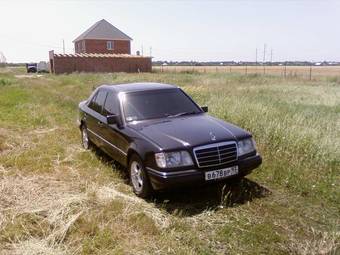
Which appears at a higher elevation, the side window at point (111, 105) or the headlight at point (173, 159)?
the side window at point (111, 105)

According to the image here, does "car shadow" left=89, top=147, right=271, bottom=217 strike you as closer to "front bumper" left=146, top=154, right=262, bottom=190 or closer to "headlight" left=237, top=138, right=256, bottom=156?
"front bumper" left=146, top=154, right=262, bottom=190

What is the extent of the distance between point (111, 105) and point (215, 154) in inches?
94.3

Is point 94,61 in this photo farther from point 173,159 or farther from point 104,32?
point 173,159

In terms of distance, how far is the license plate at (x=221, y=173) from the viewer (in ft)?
15.2

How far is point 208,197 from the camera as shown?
5.09m

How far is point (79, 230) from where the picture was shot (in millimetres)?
4066

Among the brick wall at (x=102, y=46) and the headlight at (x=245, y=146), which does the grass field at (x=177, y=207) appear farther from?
the brick wall at (x=102, y=46)

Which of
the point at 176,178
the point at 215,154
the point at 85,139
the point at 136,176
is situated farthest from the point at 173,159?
the point at 85,139

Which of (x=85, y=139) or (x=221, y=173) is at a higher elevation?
(x=221, y=173)

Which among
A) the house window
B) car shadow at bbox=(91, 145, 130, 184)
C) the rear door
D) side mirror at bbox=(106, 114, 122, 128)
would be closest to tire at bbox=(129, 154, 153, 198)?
car shadow at bbox=(91, 145, 130, 184)

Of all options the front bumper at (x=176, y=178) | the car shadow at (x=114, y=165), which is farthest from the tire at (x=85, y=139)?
the front bumper at (x=176, y=178)

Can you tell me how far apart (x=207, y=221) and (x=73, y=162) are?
3.56m

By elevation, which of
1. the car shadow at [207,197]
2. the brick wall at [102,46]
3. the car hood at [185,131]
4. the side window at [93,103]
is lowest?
the car shadow at [207,197]

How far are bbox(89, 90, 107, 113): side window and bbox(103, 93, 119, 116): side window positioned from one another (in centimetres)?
28
